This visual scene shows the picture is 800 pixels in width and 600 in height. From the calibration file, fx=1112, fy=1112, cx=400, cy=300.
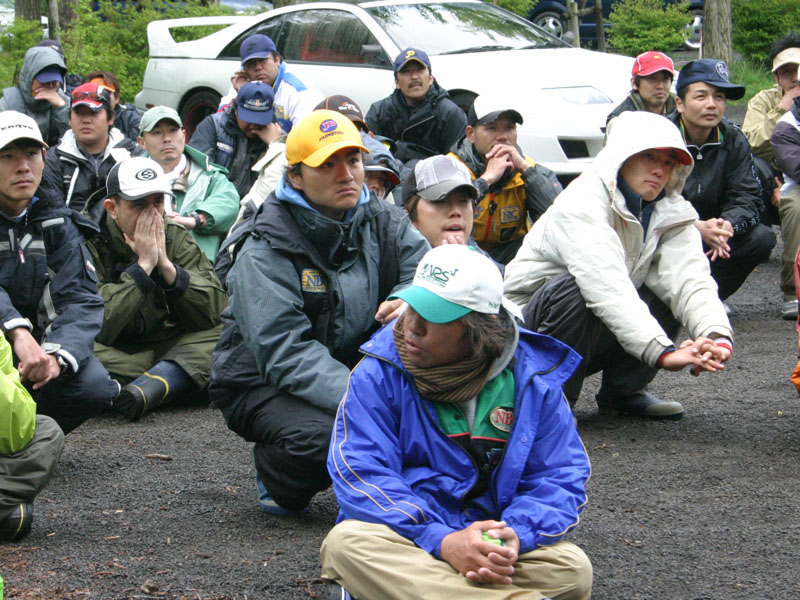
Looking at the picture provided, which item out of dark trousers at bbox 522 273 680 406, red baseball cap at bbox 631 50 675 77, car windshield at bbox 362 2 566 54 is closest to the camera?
dark trousers at bbox 522 273 680 406

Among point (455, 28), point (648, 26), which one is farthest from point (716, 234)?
point (648, 26)

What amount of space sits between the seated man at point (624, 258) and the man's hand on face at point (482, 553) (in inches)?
73.4

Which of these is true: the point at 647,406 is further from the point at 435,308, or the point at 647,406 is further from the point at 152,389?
the point at 435,308

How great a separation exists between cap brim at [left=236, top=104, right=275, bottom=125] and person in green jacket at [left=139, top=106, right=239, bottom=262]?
1.76 feet

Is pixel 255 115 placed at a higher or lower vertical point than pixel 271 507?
higher

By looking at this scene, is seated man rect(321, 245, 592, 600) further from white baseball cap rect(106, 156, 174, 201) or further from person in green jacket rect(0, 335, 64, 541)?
white baseball cap rect(106, 156, 174, 201)

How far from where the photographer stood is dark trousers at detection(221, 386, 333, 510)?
411 cm

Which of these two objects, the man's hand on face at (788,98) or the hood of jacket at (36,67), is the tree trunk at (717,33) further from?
the hood of jacket at (36,67)

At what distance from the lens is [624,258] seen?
5.28 meters

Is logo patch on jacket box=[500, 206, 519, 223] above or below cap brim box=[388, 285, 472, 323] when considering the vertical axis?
below

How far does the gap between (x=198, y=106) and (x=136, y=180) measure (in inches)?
253

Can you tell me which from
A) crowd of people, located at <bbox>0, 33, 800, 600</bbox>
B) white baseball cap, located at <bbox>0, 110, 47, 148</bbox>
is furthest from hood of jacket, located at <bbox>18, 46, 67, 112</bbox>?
white baseball cap, located at <bbox>0, 110, 47, 148</bbox>

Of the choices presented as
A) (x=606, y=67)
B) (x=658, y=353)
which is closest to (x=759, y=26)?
(x=606, y=67)

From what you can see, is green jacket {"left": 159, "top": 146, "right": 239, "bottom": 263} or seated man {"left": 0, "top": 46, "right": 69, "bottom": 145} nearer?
green jacket {"left": 159, "top": 146, "right": 239, "bottom": 263}
